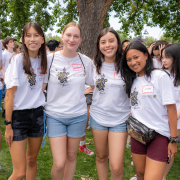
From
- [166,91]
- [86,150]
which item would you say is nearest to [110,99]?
[166,91]

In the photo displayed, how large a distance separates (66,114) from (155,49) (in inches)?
122

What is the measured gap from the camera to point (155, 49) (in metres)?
4.75

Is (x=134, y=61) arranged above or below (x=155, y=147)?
above

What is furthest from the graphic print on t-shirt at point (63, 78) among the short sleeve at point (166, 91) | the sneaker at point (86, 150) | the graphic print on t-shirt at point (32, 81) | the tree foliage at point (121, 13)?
the tree foliage at point (121, 13)

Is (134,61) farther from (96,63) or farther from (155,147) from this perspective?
(155,147)

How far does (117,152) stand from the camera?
251cm

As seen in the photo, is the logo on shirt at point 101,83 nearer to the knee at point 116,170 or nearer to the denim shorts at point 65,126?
the denim shorts at point 65,126

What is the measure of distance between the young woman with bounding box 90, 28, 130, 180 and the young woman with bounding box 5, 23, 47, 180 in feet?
2.27

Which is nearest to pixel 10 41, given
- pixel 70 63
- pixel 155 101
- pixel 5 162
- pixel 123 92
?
pixel 5 162

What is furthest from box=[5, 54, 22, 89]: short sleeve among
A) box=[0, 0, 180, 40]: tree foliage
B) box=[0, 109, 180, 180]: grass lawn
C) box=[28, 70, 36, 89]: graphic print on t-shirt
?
box=[0, 0, 180, 40]: tree foliage

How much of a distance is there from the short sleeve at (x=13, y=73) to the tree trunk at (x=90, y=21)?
396 cm

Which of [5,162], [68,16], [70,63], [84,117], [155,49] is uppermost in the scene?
[68,16]

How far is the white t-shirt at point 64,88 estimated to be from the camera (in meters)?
2.52

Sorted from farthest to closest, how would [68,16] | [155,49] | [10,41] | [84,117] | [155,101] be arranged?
[68,16] < [10,41] < [155,49] < [84,117] < [155,101]
